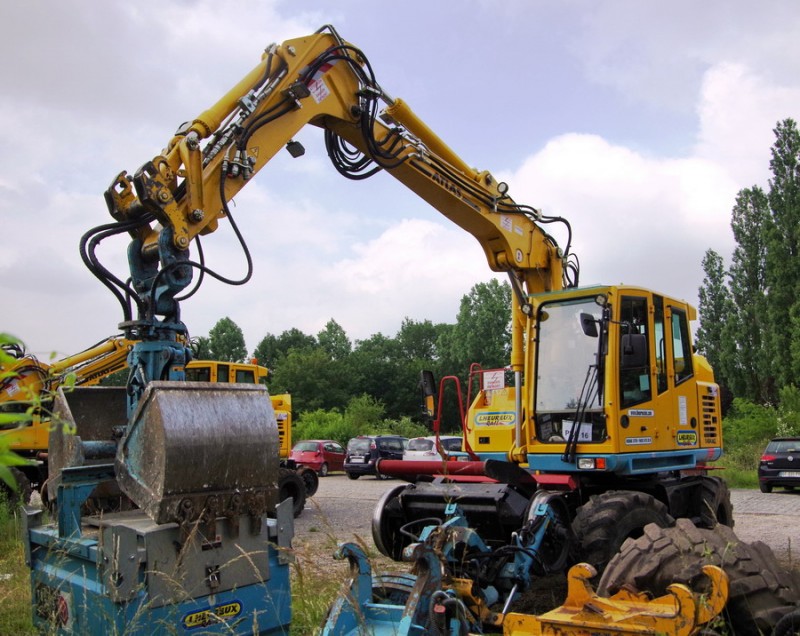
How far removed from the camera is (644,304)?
24.5ft

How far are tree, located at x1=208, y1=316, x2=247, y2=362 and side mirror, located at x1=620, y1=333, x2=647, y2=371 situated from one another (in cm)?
7359

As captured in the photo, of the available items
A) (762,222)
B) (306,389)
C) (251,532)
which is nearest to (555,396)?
(251,532)

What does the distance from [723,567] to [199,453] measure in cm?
317

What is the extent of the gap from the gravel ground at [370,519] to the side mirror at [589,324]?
2.74 meters

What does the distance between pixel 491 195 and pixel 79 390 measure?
497 cm

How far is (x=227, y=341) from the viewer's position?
79438mm

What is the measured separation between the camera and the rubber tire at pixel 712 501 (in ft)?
26.2

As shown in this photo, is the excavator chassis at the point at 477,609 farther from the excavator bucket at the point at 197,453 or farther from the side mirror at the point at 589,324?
the side mirror at the point at 589,324

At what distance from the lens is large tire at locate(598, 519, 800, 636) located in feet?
13.2

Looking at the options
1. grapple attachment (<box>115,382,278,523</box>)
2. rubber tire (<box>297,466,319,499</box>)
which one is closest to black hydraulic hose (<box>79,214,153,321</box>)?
grapple attachment (<box>115,382,278,523</box>)

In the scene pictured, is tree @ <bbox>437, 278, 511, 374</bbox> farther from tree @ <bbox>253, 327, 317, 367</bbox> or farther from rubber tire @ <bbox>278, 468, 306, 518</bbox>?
rubber tire @ <bbox>278, 468, 306, 518</bbox>

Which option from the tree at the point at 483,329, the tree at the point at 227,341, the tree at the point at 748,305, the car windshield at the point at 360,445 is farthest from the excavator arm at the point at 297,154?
the tree at the point at 227,341

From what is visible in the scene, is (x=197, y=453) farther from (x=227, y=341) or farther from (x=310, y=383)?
(x=227, y=341)

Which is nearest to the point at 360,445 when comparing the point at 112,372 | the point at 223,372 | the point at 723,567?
the point at 112,372
